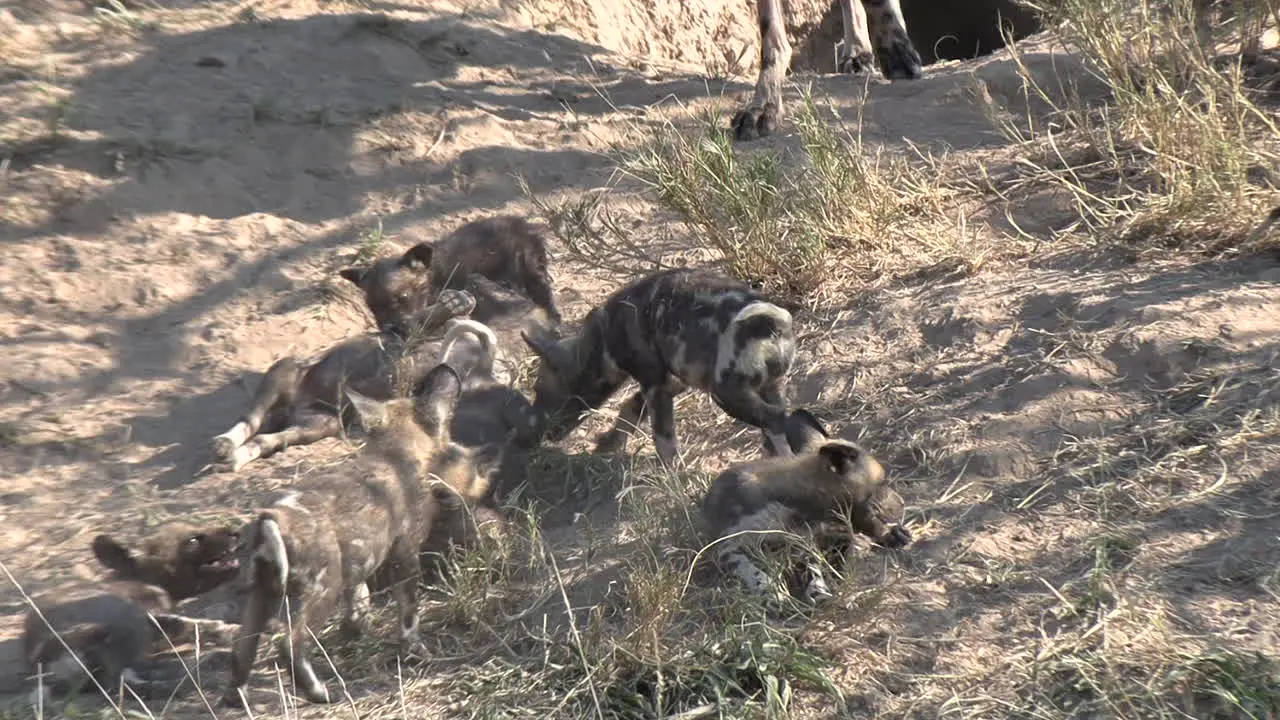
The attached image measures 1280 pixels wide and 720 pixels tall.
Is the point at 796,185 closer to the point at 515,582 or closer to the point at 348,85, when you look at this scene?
the point at 515,582

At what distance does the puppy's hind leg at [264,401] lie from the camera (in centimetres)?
564

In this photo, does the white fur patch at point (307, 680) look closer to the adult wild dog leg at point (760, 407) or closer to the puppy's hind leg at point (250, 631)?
the puppy's hind leg at point (250, 631)

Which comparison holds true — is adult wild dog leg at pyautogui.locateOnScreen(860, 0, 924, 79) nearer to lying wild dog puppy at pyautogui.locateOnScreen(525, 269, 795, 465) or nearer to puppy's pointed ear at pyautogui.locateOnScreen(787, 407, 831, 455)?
lying wild dog puppy at pyautogui.locateOnScreen(525, 269, 795, 465)

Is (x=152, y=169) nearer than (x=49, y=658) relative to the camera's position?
No

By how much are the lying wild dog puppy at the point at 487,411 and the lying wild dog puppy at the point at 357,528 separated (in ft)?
0.71

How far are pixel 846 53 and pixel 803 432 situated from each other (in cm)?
476

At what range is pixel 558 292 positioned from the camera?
23.2ft

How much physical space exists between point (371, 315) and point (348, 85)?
1781mm

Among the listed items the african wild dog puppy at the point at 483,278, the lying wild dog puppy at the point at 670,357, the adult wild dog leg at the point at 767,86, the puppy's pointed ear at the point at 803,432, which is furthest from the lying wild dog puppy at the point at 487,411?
the adult wild dog leg at the point at 767,86

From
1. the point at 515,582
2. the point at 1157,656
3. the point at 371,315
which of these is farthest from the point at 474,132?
the point at 1157,656

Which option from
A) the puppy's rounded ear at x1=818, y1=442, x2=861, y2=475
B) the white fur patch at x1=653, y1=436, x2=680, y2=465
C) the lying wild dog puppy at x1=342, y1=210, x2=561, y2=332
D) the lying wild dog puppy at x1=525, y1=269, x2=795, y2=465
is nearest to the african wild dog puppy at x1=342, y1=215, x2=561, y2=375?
the lying wild dog puppy at x1=342, y1=210, x2=561, y2=332

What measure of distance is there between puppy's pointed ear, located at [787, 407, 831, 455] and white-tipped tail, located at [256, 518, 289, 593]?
1722 millimetres

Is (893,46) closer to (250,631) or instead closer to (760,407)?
(760,407)

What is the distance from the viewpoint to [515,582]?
4555 millimetres
